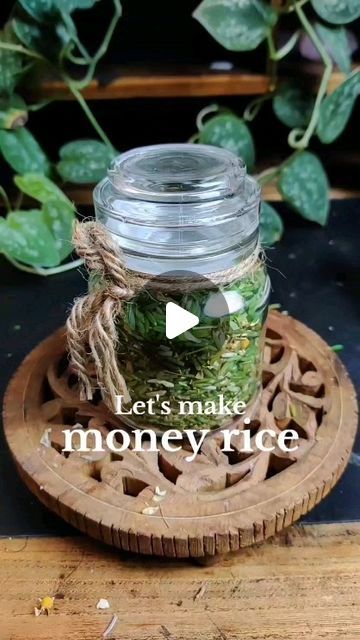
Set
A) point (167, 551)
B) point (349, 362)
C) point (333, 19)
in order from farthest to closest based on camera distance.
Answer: point (333, 19) < point (349, 362) < point (167, 551)

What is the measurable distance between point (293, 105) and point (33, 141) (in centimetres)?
39

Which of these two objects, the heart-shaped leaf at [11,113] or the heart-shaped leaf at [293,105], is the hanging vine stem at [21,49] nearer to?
the heart-shaped leaf at [11,113]

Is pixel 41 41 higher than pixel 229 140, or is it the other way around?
pixel 41 41

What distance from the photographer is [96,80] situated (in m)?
0.99

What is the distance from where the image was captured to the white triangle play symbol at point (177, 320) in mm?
540

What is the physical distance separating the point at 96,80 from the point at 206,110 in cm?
17

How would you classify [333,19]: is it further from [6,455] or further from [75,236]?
[6,455]

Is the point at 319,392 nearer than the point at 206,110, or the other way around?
the point at 319,392

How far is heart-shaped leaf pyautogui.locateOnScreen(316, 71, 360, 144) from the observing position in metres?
0.89

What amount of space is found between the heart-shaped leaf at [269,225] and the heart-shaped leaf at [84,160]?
0.23 m

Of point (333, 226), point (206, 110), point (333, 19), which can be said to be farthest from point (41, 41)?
point (333, 226)

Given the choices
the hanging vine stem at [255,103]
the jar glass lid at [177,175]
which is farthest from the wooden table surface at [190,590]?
the hanging vine stem at [255,103]

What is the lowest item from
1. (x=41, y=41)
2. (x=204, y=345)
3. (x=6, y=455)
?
(x=6, y=455)

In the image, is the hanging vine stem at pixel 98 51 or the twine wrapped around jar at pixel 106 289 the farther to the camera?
the hanging vine stem at pixel 98 51
